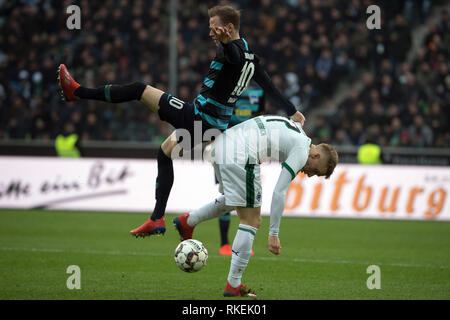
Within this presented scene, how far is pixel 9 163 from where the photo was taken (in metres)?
14.9

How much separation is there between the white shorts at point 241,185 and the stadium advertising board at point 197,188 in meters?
7.88

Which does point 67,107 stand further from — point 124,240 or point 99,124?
point 124,240

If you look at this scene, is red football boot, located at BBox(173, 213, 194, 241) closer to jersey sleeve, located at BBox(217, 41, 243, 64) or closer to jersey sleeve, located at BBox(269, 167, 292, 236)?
jersey sleeve, located at BBox(269, 167, 292, 236)

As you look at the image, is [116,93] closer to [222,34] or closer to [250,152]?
[222,34]

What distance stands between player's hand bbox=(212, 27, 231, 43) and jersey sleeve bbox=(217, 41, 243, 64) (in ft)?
0.16

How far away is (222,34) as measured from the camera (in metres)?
6.00

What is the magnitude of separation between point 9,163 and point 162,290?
30.3 feet

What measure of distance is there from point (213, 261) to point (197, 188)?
602 centimetres

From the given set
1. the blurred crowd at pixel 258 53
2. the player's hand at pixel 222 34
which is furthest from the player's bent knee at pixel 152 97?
the blurred crowd at pixel 258 53

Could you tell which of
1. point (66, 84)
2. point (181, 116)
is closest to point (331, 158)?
point (181, 116)

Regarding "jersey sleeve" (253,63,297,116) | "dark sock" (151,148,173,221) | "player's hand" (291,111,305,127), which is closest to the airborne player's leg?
"dark sock" (151,148,173,221)

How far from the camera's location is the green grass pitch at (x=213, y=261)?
663 centimetres

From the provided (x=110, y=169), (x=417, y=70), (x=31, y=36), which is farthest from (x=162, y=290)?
(x=31, y=36)

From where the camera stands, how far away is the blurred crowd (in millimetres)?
17812
